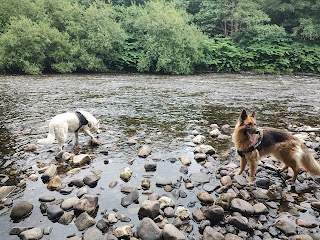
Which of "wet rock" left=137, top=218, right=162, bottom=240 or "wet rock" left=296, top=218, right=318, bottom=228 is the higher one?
"wet rock" left=137, top=218, right=162, bottom=240

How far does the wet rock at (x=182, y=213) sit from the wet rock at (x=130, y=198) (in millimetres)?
718

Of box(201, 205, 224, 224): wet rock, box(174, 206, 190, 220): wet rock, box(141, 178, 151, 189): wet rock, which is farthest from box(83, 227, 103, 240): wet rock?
box(201, 205, 224, 224): wet rock

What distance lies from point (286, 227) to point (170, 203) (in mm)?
1611

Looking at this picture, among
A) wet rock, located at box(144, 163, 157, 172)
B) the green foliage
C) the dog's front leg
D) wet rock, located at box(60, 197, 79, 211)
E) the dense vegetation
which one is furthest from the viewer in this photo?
the dense vegetation

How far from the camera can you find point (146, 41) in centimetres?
2586

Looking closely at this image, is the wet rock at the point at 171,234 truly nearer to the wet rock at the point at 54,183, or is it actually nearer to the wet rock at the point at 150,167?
the wet rock at the point at 150,167

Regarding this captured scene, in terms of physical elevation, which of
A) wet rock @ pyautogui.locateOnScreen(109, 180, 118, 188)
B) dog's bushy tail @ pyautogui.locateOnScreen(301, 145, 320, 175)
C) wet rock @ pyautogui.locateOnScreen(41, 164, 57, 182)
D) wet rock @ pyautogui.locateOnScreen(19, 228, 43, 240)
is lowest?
wet rock @ pyautogui.locateOnScreen(109, 180, 118, 188)

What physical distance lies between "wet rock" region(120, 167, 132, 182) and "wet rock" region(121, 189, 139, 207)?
1.86 ft

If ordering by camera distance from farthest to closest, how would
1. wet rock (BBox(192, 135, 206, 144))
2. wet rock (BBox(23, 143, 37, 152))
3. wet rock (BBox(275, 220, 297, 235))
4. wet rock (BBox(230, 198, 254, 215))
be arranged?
1. wet rock (BBox(192, 135, 206, 144))
2. wet rock (BBox(23, 143, 37, 152))
3. wet rock (BBox(230, 198, 254, 215))
4. wet rock (BBox(275, 220, 297, 235))

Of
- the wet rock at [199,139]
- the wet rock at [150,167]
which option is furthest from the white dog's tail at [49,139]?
the wet rock at [199,139]

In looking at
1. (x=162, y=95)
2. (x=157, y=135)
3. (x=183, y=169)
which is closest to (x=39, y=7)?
(x=162, y=95)

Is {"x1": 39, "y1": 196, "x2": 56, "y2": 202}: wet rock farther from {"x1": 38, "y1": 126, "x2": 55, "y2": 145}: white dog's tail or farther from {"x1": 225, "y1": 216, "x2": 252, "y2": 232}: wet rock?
{"x1": 225, "y1": 216, "x2": 252, "y2": 232}: wet rock

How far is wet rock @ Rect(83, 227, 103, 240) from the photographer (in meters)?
3.16

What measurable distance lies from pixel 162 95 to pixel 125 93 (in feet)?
6.81
